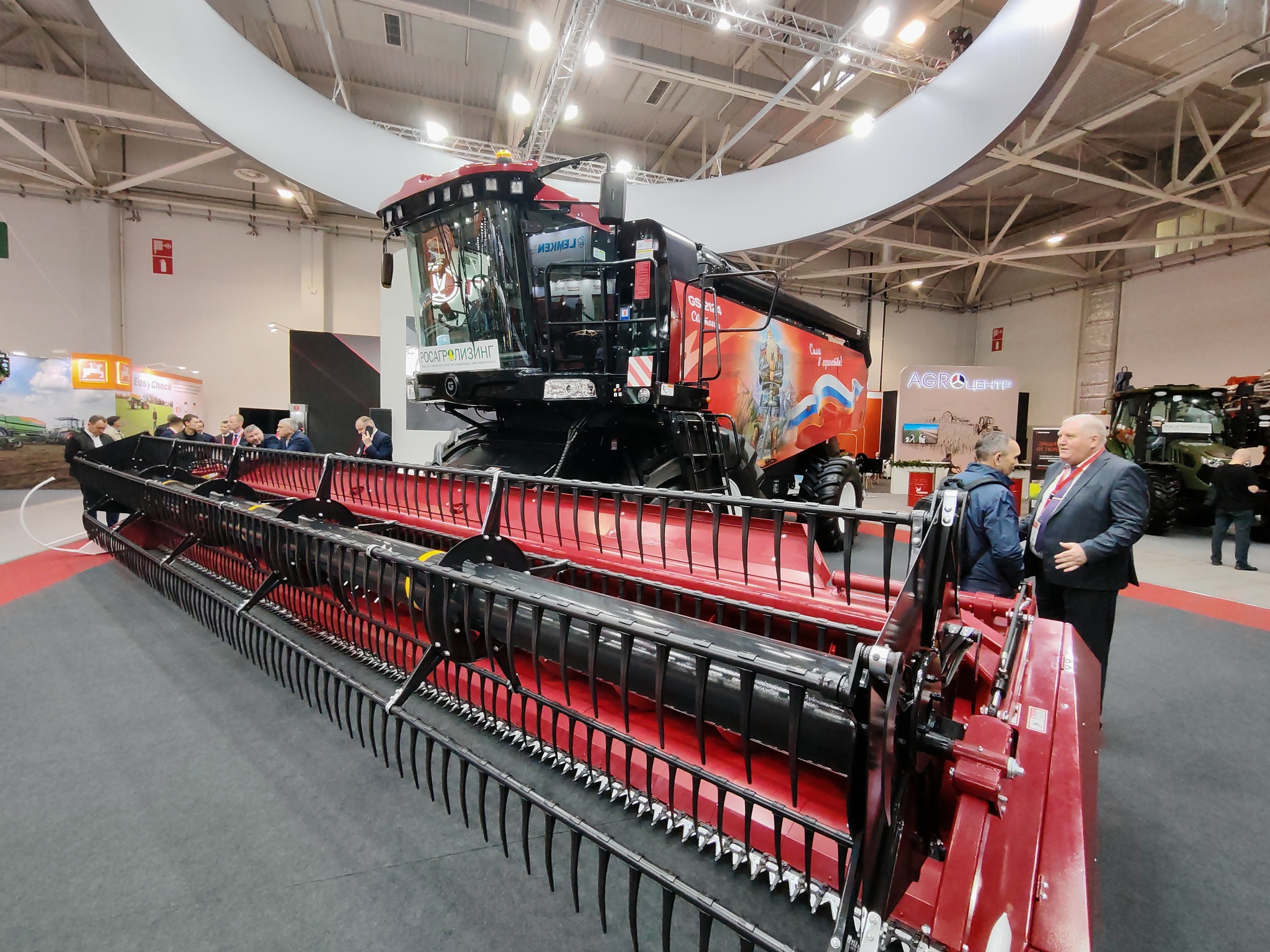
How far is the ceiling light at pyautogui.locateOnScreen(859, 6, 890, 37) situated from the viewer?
5.28 meters

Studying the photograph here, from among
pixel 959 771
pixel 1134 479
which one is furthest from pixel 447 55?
pixel 959 771

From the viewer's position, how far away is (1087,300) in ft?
44.7

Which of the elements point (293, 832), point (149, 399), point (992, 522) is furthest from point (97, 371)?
point (992, 522)

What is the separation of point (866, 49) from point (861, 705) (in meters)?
7.51

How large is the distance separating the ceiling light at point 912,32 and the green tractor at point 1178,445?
19.4 feet

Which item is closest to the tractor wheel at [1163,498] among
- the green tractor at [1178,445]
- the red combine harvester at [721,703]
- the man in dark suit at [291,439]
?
the green tractor at [1178,445]

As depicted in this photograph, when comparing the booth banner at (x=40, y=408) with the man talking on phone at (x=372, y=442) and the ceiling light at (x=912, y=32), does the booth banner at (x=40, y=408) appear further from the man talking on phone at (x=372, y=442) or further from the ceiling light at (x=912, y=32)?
the ceiling light at (x=912, y=32)

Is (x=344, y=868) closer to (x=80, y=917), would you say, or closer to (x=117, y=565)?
(x=80, y=917)

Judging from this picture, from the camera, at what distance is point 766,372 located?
16.6 feet

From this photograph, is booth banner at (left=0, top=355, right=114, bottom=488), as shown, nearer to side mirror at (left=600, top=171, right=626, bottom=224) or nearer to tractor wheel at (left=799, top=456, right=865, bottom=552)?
side mirror at (left=600, top=171, right=626, bottom=224)

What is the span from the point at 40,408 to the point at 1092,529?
13.2 meters

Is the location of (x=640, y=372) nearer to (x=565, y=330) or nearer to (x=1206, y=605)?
(x=565, y=330)

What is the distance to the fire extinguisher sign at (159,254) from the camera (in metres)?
10.1

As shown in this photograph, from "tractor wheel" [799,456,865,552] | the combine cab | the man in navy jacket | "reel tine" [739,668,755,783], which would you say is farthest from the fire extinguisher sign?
"reel tine" [739,668,755,783]
